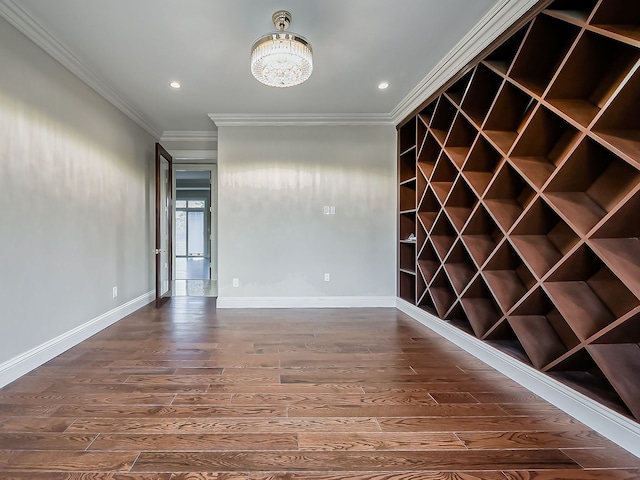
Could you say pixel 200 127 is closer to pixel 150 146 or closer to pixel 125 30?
pixel 150 146

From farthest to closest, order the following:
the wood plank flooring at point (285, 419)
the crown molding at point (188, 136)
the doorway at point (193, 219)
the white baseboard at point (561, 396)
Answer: the doorway at point (193, 219) < the crown molding at point (188, 136) < the white baseboard at point (561, 396) < the wood plank flooring at point (285, 419)

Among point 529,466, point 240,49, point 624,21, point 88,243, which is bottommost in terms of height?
point 529,466

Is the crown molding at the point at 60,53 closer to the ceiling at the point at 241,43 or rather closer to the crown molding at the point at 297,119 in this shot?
the ceiling at the point at 241,43

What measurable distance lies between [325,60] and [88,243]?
2784 millimetres

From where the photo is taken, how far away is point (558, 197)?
1793 mm

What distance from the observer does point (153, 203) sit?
14.5 ft

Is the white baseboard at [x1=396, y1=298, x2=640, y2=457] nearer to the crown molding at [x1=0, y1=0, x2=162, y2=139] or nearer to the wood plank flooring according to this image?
the wood plank flooring

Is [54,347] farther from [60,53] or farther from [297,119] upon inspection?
[297,119]

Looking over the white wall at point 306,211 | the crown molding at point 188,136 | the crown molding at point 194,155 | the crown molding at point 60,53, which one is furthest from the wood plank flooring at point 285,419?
the crown molding at point 188,136

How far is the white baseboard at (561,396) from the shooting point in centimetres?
142

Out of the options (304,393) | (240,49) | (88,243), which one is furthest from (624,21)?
(88,243)

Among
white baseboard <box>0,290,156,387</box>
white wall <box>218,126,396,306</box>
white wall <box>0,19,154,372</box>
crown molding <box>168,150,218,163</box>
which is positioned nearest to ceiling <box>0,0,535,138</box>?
white wall <box>0,19,154,372</box>

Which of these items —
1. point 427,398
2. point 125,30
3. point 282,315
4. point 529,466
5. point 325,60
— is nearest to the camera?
point 529,466

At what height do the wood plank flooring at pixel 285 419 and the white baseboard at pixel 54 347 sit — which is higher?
the white baseboard at pixel 54 347
